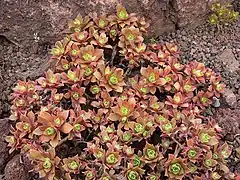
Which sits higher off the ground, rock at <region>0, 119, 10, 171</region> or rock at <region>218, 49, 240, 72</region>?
rock at <region>218, 49, 240, 72</region>

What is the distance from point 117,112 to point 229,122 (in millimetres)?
777

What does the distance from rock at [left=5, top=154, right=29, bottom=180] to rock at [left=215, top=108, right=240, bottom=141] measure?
4.14ft

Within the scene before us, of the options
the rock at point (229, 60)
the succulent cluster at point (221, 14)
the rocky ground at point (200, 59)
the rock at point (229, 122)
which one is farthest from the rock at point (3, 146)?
the succulent cluster at point (221, 14)

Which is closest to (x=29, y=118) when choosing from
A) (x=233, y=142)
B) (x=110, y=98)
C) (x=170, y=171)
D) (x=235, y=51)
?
(x=110, y=98)

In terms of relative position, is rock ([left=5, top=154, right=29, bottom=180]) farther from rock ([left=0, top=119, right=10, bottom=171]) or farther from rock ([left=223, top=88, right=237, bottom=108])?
rock ([left=223, top=88, right=237, bottom=108])

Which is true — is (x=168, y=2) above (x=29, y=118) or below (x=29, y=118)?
above

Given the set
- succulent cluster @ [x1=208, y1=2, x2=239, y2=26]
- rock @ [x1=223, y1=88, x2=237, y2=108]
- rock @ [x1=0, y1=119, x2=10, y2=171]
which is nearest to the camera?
rock @ [x1=0, y1=119, x2=10, y2=171]

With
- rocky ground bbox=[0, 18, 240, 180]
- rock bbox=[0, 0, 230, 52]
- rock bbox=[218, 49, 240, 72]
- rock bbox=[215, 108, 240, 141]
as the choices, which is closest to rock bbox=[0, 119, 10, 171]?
rocky ground bbox=[0, 18, 240, 180]

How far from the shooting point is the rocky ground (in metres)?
3.09

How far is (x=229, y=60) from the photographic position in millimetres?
3486

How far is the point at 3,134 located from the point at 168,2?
4.92 feet

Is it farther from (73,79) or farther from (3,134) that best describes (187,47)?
(3,134)

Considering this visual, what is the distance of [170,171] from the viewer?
2621 millimetres

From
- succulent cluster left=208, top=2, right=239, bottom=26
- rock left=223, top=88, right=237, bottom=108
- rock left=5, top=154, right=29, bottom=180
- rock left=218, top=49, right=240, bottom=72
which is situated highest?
succulent cluster left=208, top=2, right=239, bottom=26
